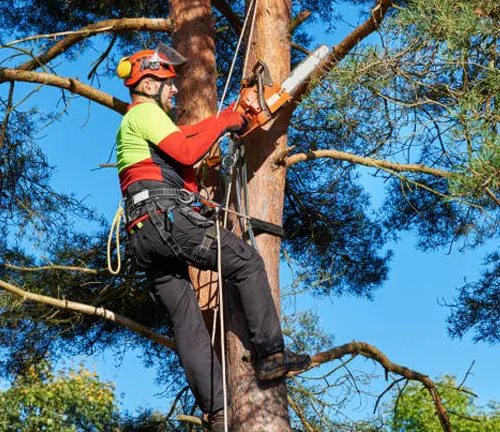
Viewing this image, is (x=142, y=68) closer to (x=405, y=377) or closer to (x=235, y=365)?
(x=235, y=365)

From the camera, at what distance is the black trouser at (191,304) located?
13.3 ft

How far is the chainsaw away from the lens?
178 inches

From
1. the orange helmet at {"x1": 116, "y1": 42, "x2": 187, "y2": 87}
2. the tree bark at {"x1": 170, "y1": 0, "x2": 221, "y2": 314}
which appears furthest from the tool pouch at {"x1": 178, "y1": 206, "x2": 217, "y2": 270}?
the tree bark at {"x1": 170, "y1": 0, "x2": 221, "y2": 314}

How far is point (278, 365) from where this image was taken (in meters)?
→ 4.15

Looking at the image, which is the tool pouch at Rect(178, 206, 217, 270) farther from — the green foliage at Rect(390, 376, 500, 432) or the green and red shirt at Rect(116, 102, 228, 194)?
the green foliage at Rect(390, 376, 500, 432)

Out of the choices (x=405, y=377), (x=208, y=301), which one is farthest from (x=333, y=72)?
(x=405, y=377)

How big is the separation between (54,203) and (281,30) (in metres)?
2.95

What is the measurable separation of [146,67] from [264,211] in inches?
43.3

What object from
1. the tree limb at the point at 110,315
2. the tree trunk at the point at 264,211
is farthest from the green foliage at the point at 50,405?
the tree trunk at the point at 264,211

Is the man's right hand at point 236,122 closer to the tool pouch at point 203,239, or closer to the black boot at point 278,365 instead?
the tool pouch at point 203,239

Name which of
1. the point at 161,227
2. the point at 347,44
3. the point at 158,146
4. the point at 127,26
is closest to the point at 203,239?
the point at 161,227

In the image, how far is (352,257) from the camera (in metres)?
8.14

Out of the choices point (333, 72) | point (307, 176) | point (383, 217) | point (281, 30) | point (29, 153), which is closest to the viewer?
point (333, 72)

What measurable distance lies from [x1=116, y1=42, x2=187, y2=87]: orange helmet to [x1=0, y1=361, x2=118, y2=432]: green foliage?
12.1 ft
